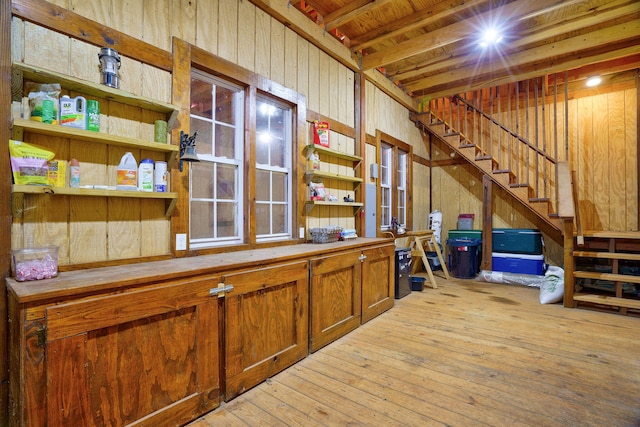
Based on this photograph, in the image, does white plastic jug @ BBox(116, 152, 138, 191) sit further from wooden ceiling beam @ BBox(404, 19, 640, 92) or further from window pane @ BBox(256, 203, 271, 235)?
wooden ceiling beam @ BBox(404, 19, 640, 92)

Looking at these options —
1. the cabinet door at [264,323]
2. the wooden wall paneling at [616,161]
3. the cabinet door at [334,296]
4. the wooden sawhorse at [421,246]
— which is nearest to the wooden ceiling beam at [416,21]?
the cabinet door at [334,296]

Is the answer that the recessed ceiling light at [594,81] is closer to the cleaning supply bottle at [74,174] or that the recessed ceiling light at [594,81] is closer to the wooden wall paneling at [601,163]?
the wooden wall paneling at [601,163]

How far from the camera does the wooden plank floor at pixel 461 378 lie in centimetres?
172

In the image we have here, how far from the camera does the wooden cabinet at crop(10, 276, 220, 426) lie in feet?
3.94

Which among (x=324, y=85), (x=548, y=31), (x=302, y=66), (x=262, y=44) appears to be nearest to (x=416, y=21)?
(x=324, y=85)

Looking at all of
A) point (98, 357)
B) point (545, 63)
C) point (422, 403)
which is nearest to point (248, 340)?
point (98, 357)

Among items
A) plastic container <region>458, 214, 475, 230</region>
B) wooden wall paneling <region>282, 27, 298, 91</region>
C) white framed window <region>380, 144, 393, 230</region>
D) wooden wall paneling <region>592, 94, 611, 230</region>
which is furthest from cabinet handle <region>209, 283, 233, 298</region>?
wooden wall paneling <region>592, 94, 611, 230</region>

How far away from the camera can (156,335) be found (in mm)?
1544

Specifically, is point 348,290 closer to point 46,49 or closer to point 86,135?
point 86,135

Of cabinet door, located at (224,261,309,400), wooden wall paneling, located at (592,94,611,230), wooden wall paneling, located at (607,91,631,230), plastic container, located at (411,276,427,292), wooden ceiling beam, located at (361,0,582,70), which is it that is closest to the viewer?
cabinet door, located at (224,261,309,400)

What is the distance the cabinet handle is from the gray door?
8.70ft

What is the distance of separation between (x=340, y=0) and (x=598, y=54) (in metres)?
3.78

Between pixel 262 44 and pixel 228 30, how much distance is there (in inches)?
15.0

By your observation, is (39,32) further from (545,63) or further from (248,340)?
(545,63)
